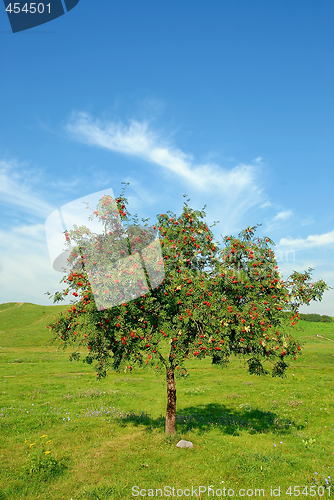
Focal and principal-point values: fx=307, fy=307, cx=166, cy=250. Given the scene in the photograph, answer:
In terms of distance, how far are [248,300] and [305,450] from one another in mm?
7579

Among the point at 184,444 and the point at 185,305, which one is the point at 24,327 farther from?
the point at 185,305

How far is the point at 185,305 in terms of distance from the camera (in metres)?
13.3

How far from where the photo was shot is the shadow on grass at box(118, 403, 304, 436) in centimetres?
1739

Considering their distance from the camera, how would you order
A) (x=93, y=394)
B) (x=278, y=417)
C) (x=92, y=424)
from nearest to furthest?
1. (x=92, y=424)
2. (x=278, y=417)
3. (x=93, y=394)

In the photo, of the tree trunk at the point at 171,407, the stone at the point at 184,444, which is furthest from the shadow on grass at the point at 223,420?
the stone at the point at 184,444

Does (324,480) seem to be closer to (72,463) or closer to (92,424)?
(72,463)

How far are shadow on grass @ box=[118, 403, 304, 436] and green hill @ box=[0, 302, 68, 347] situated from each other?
43.3 meters

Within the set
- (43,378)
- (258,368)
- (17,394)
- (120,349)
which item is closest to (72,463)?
(120,349)

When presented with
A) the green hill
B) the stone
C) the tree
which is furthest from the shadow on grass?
the green hill

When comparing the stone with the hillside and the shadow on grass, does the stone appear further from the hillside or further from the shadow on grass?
the hillside

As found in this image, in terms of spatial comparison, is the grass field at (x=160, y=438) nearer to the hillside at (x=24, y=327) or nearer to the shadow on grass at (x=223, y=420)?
the shadow on grass at (x=223, y=420)

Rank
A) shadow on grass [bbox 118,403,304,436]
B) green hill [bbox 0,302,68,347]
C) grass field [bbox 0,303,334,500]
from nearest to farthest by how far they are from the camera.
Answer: grass field [bbox 0,303,334,500]
shadow on grass [bbox 118,403,304,436]
green hill [bbox 0,302,68,347]

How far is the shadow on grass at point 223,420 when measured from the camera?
17391mm

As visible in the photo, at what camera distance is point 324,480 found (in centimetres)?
1109
